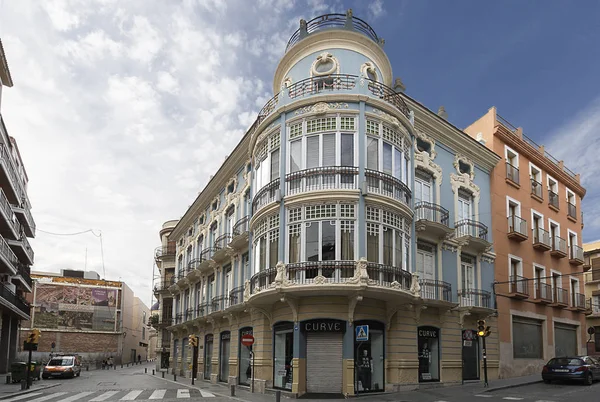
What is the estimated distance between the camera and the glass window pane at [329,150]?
68.6 feet

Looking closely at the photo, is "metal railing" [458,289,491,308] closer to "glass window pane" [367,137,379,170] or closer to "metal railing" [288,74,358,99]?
"glass window pane" [367,137,379,170]

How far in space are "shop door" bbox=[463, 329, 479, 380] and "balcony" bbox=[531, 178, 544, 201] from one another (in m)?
10.2

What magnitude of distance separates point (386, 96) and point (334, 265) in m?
7.35

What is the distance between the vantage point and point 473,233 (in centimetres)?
2588

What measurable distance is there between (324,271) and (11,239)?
31592 mm

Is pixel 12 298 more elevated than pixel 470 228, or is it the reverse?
pixel 470 228

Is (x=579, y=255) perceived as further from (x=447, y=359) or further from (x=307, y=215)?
(x=307, y=215)

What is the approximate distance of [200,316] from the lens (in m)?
33.5

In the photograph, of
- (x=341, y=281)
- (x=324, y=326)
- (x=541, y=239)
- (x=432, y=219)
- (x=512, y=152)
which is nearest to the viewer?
(x=341, y=281)

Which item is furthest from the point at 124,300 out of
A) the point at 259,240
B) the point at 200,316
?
the point at 259,240

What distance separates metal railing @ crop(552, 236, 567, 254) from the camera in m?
32.1

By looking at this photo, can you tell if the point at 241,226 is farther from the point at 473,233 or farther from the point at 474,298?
the point at 474,298

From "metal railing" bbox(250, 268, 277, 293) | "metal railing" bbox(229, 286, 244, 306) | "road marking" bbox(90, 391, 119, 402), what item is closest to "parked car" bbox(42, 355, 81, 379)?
"road marking" bbox(90, 391, 119, 402)

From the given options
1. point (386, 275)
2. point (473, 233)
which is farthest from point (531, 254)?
point (386, 275)
